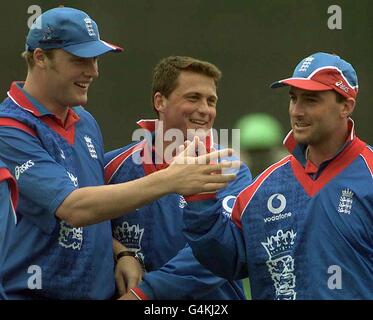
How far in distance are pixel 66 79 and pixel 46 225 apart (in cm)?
65

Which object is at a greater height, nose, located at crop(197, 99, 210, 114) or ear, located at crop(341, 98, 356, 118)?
ear, located at crop(341, 98, 356, 118)

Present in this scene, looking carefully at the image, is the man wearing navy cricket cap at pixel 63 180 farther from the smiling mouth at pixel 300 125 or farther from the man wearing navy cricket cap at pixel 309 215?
the smiling mouth at pixel 300 125

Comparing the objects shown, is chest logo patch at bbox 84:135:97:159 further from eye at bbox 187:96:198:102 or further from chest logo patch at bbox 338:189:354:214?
chest logo patch at bbox 338:189:354:214

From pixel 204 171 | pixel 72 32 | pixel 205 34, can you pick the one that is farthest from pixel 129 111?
pixel 204 171

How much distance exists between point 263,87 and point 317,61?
4.22 meters

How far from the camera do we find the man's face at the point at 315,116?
4297 mm

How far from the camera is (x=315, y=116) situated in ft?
14.2

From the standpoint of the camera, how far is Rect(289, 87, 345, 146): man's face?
430 centimetres

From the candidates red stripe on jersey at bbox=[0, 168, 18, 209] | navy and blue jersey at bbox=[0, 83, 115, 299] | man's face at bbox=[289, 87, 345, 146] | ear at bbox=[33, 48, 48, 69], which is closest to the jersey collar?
navy and blue jersey at bbox=[0, 83, 115, 299]

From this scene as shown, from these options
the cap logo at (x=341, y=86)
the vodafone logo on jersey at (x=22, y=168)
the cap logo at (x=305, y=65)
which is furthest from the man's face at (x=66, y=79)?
the cap logo at (x=341, y=86)

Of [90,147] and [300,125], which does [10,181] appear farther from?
[300,125]

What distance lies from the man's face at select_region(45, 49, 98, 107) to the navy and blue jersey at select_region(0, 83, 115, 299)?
10 cm

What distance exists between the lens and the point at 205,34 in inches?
336

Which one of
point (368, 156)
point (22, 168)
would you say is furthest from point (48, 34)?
point (368, 156)
